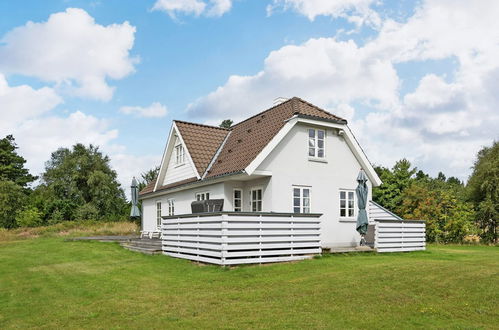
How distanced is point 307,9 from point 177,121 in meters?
10.6

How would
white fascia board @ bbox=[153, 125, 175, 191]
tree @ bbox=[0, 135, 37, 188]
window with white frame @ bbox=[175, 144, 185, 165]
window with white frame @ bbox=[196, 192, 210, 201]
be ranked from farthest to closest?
tree @ bbox=[0, 135, 37, 188]
white fascia board @ bbox=[153, 125, 175, 191]
window with white frame @ bbox=[175, 144, 185, 165]
window with white frame @ bbox=[196, 192, 210, 201]

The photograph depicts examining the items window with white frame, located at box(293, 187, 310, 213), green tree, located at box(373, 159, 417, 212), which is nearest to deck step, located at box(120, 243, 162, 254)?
window with white frame, located at box(293, 187, 310, 213)

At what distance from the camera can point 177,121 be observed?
76.1ft

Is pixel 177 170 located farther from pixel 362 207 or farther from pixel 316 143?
pixel 362 207

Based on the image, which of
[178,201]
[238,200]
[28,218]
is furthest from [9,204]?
[238,200]

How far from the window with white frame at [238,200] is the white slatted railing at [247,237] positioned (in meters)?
3.14

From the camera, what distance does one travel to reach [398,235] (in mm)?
18328

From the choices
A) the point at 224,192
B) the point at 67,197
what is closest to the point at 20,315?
the point at 224,192

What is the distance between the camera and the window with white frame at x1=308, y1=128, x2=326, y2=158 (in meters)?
18.8

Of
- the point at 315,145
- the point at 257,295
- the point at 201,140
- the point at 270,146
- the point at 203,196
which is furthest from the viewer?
the point at 201,140

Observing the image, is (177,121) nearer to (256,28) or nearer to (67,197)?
(256,28)

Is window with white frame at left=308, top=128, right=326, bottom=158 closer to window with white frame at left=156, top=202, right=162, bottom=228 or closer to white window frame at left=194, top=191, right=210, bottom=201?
white window frame at left=194, top=191, right=210, bottom=201

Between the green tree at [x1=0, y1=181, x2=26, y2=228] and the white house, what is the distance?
2339cm

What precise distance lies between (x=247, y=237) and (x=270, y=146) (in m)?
4.52
